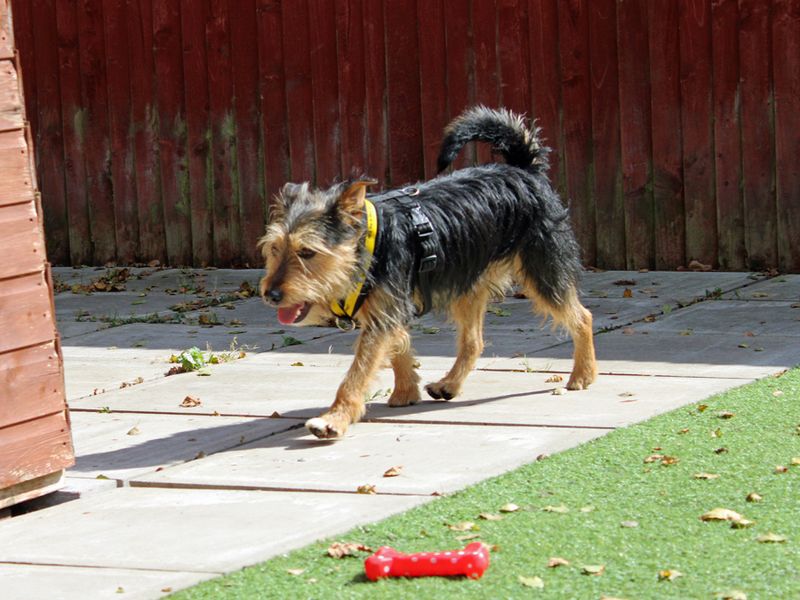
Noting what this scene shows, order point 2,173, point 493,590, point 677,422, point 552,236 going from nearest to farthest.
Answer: point 493,590, point 2,173, point 677,422, point 552,236

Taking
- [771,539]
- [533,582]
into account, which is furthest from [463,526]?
[771,539]

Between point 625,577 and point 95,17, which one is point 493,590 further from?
point 95,17

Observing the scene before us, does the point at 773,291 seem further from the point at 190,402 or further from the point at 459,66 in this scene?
the point at 190,402

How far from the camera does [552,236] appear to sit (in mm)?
7430

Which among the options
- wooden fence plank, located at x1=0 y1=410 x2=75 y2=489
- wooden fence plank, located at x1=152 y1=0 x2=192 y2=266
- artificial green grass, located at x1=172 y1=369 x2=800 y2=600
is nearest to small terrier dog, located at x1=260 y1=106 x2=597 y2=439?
wooden fence plank, located at x1=0 y1=410 x2=75 y2=489

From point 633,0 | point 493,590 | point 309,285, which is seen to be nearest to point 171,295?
point 633,0

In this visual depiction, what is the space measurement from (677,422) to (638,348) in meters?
2.04

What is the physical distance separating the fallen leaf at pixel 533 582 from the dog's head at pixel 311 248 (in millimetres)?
2374

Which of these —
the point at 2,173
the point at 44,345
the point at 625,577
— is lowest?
the point at 625,577

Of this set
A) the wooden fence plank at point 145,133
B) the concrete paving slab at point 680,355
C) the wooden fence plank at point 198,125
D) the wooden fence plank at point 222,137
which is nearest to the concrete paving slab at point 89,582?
the concrete paving slab at point 680,355

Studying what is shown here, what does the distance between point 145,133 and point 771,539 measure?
31.2 feet

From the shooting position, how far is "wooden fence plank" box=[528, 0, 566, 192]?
11.4 m

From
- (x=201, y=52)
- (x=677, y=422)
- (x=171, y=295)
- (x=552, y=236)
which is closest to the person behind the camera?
(x=677, y=422)

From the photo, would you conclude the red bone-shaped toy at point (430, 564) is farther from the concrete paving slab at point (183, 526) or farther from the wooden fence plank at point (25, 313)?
the wooden fence plank at point (25, 313)
